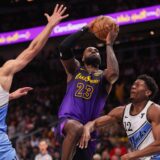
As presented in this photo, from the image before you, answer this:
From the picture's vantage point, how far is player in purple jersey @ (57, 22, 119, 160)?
5.57 metres

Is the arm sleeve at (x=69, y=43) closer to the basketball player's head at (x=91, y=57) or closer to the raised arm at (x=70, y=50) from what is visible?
the raised arm at (x=70, y=50)

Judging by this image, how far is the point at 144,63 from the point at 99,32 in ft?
37.9

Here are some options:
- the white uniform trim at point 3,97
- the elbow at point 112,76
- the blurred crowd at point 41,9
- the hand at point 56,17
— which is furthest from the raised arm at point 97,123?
the blurred crowd at point 41,9

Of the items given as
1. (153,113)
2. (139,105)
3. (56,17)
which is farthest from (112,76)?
(56,17)

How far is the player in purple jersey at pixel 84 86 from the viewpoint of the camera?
5574 mm

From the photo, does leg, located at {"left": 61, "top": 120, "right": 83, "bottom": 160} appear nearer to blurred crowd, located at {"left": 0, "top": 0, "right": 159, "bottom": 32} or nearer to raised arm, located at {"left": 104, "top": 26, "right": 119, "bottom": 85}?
raised arm, located at {"left": 104, "top": 26, "right": 119, "bottom": 85}

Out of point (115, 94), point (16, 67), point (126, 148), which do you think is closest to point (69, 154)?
point (16, 67)

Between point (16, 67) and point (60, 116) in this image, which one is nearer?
point (16, 67)

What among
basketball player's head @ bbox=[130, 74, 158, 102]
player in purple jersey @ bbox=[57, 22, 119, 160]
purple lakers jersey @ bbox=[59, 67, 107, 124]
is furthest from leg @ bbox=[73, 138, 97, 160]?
basketball player's head @ bbox=[130, 74, 158, 102]

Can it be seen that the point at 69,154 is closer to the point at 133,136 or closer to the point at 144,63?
the point at 133,136

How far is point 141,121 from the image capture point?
5324mm

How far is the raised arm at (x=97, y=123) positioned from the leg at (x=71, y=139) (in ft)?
0.36

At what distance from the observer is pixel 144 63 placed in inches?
675

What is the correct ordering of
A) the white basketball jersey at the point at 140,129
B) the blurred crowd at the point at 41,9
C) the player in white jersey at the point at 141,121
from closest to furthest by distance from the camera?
the player in white jersey at the point at 141,121, the white basketball jersey at the point at 140,129, the blurred crowd at the point at 41,9
